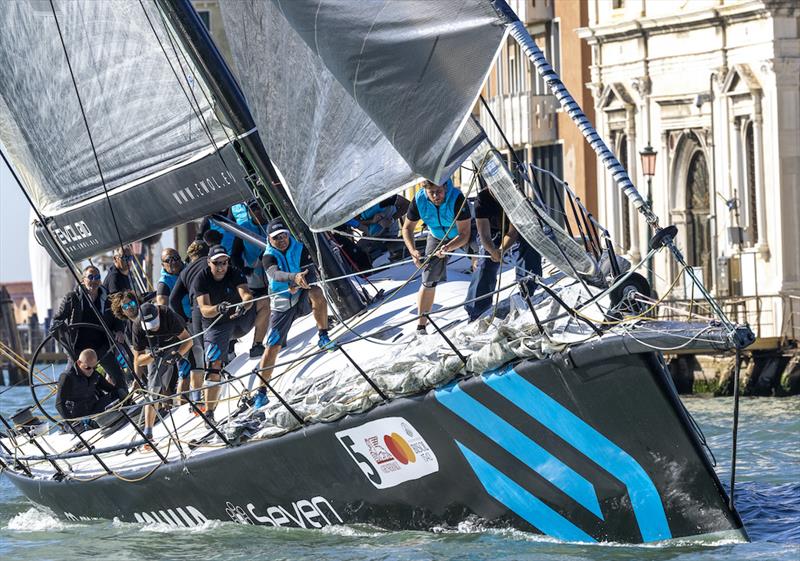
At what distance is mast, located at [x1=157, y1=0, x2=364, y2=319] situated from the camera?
18.6 m

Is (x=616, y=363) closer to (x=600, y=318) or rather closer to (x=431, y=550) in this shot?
(x=600, y=318)

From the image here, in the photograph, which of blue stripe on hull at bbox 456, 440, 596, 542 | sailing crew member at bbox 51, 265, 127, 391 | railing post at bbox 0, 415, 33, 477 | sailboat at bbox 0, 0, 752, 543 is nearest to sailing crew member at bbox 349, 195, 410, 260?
sailboat at bbox 0, 0, 752, 543

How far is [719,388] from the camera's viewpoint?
3344 cm

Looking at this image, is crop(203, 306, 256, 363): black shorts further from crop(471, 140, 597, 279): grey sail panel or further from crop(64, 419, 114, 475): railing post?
crop(471, 140, 597, 279): grey sail panel

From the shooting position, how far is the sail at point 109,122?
19.5 m

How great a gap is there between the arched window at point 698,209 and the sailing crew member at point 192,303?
22.3m

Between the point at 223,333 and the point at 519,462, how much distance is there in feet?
12.4

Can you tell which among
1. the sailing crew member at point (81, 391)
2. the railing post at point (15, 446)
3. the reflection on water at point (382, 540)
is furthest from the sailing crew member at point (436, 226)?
the railing post at point (15, 446)

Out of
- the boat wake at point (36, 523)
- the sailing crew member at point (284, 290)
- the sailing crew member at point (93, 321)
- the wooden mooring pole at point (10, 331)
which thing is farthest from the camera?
the wooden mooring pole at point (10, 331)

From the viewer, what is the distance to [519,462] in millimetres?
15453

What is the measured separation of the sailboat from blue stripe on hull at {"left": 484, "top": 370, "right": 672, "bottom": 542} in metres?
0.02

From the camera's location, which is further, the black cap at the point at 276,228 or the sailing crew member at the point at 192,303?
the sailing crew member at the point at 192,303

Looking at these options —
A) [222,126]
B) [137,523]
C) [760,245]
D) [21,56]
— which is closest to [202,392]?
[137,523]

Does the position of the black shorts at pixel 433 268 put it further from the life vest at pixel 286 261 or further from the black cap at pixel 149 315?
the black cap at pixel 149 315
